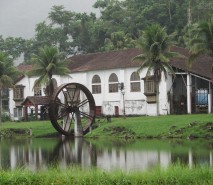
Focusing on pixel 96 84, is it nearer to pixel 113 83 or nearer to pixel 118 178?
pixel 113 83

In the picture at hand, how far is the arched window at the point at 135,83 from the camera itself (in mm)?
61709

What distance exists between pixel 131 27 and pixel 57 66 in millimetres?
28621

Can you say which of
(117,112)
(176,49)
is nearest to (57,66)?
(117,112)

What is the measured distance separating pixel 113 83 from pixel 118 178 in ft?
160

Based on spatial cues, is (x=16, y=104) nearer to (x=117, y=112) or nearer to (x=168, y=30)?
(x=117, y=112)

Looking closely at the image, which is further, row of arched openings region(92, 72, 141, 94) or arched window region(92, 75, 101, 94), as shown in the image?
arched window region(92, 75, 101, 94)

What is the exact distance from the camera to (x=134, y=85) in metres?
62.3

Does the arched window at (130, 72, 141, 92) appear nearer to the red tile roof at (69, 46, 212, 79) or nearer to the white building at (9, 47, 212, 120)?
the white building at (9, 47, 212, 120)

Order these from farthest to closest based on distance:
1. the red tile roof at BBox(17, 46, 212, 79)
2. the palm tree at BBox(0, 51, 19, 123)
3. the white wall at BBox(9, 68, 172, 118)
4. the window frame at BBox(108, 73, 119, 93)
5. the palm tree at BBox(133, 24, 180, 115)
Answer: the window frame at BBox(108, 73, 119, 93)
the palm tree at BBox(0, 51, 19, 123)
the white wall at BBox(9, 68, 172, 118)
the red tile roof at BBox(17, 46, 212, 79)
the palm tree at BBox(133, 24, 180, 115)

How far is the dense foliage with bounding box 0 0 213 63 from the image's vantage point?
80581 mm

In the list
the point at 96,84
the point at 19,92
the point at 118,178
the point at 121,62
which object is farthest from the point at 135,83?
the point at 118,178

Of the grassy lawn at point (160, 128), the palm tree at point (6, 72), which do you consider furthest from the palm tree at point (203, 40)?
the palm tree at point (6, 72)

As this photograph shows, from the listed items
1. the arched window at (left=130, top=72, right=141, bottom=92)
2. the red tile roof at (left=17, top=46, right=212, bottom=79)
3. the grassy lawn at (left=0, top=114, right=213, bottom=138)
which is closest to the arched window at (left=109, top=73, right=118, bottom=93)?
the red tile roof at (left=17, top=46, right=212, bottom=79)

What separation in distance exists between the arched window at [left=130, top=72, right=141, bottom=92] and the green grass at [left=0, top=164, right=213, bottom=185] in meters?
45.4
